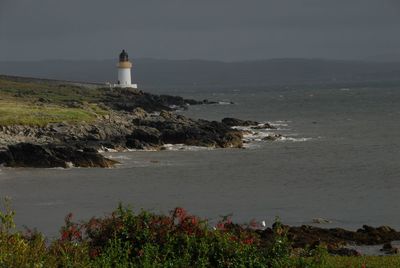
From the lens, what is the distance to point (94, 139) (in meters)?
59.2

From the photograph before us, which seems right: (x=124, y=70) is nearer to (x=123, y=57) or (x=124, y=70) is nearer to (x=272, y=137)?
(x=123, y=57)

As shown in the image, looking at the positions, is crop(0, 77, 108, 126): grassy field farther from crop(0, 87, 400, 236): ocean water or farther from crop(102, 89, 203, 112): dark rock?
crop(0, 87, 400, 236): ocean water

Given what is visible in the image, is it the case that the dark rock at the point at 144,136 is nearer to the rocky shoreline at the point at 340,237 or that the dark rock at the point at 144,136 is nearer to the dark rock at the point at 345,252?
the rocky shoreline at the point at 340,237

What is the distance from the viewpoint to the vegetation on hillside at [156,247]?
57.8ft

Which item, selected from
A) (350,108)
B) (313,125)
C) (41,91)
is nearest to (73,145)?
(313,125)

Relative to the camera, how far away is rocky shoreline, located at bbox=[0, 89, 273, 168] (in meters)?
47.8

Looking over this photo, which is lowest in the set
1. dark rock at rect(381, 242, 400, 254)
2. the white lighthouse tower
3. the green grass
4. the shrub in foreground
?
dark rock at rect(381, 242, 400, 254)

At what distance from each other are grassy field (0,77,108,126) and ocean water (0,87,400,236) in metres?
11.1

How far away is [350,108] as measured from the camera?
121312mm

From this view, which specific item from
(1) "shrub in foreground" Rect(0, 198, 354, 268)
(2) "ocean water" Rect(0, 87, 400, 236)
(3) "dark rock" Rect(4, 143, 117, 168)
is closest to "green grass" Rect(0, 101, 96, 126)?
(2) "ocean water" Rect(0, 87, 400, 236)

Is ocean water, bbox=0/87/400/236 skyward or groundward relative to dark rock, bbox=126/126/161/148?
groundward

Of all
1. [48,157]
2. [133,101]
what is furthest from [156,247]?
[133,101]

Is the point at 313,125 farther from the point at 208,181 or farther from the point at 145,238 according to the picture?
the point at 145,238

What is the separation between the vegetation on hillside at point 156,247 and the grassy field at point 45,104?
135ft
